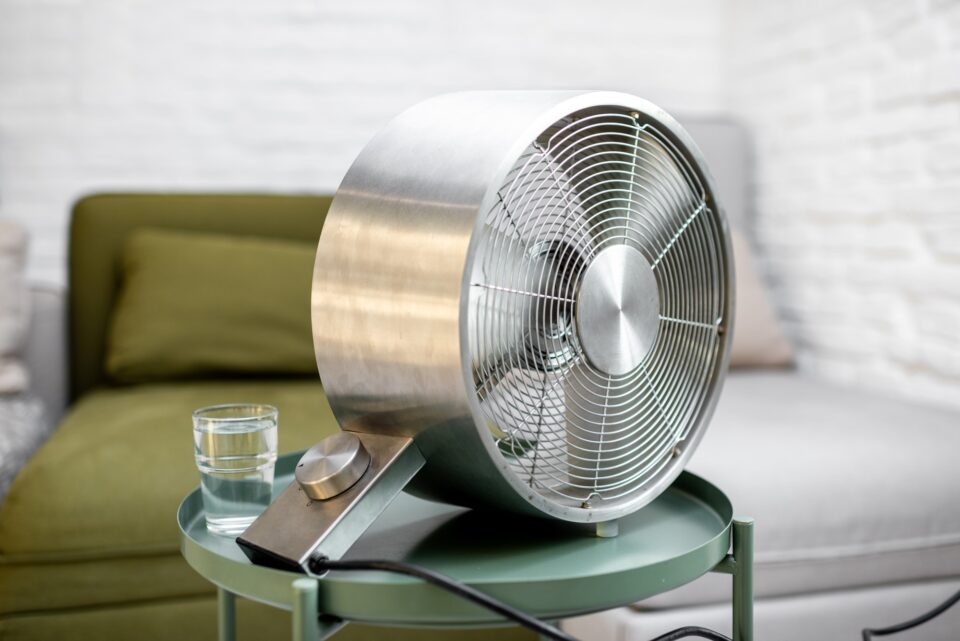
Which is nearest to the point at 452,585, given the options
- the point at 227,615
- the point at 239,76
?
the point at 227,615

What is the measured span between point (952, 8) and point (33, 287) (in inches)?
73.6

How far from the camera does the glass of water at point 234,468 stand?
810 mm

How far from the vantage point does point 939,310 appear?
5.73 feet

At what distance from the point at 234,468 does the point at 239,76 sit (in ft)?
5.88

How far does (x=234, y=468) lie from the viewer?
825mm


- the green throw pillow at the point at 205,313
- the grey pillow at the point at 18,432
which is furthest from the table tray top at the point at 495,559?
the green throw pillow at the point at 205,313

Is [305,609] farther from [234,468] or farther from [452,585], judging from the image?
[234,468]

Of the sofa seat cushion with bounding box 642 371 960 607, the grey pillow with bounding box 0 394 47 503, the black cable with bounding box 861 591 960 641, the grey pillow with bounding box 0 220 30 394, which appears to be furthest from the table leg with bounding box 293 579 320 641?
the grey pillow with bounding box 0 220 30 394

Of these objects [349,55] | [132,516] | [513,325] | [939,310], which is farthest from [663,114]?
[349,55]

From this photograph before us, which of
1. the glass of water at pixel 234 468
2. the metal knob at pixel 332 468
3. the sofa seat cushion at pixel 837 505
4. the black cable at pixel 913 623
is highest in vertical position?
the metal knob at pixel 332 468

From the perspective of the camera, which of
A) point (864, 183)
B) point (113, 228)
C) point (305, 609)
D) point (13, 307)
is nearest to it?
point (305, 609)

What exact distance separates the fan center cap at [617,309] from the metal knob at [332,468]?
0.19 meters

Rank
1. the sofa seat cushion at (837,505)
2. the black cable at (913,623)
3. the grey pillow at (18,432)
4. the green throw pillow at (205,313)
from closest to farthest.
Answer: the black cable at (913,623) < the sofa seat cushion at (837,505) < the grey pillow at (18,432) < the green throw pillow at (205,313)

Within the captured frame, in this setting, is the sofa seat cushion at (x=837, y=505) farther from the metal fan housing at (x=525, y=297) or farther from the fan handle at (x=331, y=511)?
the fan handle at (x=331, y=511)
